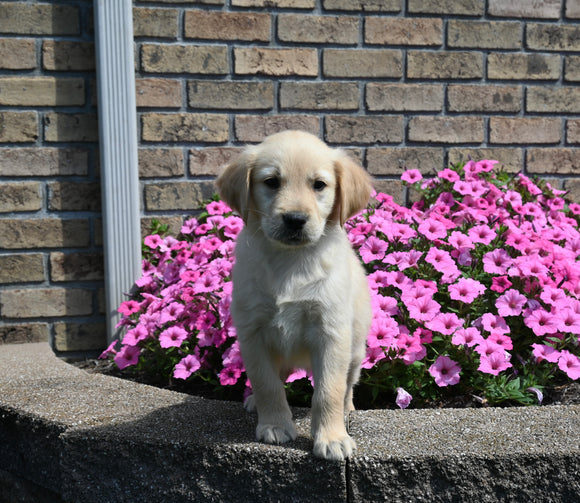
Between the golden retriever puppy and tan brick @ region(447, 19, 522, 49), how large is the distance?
192 centimetres

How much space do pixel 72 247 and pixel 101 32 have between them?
3.49ft

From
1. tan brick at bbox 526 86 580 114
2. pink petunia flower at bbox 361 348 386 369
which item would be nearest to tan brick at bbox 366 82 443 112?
tan brick at bbox 526 86 580 114

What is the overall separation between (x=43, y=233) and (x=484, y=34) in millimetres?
2618

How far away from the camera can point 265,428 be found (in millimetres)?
1911

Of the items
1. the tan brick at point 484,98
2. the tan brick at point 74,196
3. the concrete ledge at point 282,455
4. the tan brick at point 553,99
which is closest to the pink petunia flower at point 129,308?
the tan brick at point 74,196

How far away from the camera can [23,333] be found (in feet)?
10.5

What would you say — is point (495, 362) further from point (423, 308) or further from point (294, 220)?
point (294, 220)

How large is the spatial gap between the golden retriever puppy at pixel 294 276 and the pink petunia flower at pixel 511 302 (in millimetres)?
783

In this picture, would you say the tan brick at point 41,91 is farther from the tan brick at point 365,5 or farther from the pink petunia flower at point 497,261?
the pink petunia flower at point 497,261

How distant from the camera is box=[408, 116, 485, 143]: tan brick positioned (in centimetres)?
358

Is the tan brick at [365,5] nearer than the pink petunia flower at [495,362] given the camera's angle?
No

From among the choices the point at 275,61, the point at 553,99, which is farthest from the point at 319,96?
the point at 553,99

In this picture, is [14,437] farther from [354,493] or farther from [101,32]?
[101,32]

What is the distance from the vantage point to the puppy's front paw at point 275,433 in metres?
1.89
